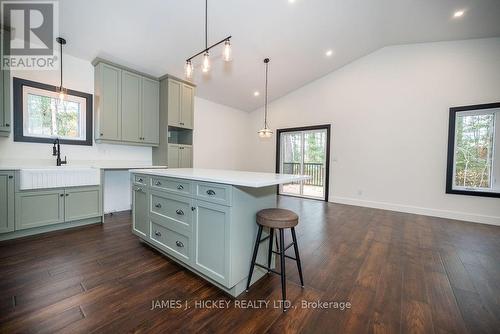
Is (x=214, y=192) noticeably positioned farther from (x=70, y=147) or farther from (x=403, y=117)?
(x=403, y=117)

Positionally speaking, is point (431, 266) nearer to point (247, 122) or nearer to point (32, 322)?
point (32, 322)

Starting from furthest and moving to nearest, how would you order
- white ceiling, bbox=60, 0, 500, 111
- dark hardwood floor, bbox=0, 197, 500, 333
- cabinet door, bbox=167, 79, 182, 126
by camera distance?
1. cabinet door, bbox=167, 79, 182, 126
2. white ceiling, bbox=60, 0, 500, 111
3. dark hardwood floor, bbox=0, 197, 500, 333

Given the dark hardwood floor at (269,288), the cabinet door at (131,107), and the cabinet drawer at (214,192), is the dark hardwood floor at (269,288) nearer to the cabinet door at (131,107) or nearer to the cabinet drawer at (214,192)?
the cabinet drawer at (214,192)

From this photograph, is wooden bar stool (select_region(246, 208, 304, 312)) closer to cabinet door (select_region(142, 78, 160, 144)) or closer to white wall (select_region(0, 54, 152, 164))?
cabinet door (select_region(142, 78, 160, 144))

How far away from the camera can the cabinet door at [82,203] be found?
2.93 m

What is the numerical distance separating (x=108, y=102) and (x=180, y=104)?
1279 mm

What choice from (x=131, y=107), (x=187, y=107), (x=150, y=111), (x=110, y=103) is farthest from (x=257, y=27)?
(x=110, y=103)

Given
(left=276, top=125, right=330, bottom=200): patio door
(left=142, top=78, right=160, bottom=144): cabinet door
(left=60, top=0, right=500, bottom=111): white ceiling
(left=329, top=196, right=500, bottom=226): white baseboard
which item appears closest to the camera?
(left=60, top=0, right=500, bottom=111): white ceiling

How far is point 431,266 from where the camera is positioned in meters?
2.12

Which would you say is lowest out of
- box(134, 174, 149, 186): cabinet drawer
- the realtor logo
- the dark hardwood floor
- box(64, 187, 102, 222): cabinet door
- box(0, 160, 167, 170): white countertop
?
the dark hardwood floor

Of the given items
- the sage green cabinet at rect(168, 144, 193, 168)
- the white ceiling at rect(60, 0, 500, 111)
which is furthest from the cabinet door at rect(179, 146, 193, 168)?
the white ceiling at rect(60, 0, 500, 111)

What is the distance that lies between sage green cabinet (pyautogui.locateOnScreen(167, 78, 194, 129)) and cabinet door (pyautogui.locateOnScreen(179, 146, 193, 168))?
19.3 inches

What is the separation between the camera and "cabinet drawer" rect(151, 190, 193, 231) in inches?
73.2

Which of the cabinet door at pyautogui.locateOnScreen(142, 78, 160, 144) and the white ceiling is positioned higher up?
the white ceiling
